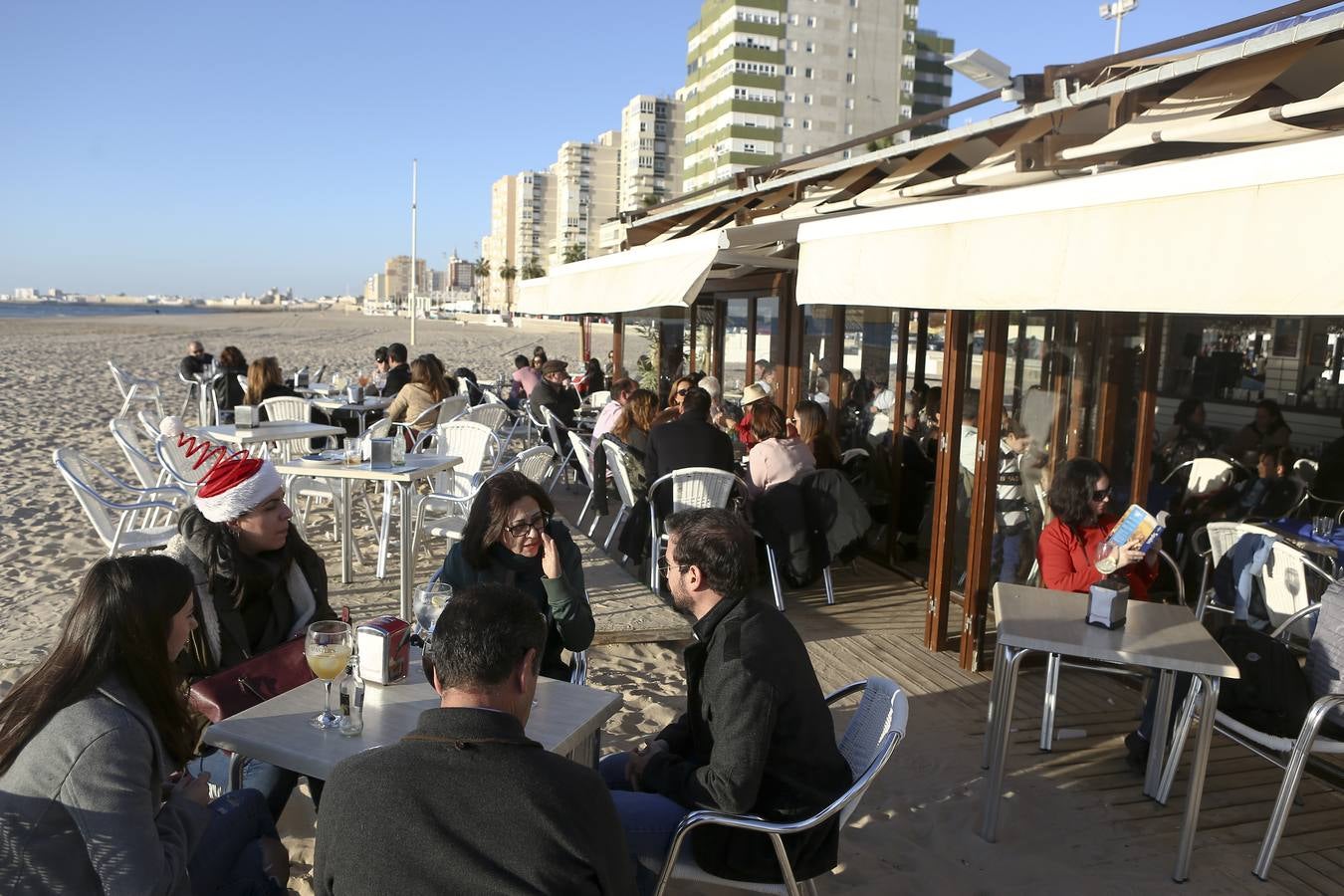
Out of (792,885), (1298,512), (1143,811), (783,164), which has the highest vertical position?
(783,164)

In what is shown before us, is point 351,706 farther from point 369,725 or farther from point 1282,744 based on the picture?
point 1282,744

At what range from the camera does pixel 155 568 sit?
182 cm

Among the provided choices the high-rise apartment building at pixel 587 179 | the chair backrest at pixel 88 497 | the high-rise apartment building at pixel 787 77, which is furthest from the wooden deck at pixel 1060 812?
the high-rise apartment building at pixel 587 179

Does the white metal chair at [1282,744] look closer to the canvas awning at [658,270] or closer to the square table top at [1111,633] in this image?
the square table top at [1111,633]

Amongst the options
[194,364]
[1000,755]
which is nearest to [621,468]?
[1000,755]

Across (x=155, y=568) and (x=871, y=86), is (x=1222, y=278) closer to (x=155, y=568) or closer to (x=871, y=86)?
(x=155, y=568)

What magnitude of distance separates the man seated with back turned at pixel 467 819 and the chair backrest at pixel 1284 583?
11.3 feet

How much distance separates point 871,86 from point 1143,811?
81.6 meters

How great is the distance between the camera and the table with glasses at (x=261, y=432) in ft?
19.7

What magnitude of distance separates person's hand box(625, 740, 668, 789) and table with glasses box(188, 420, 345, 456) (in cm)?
435

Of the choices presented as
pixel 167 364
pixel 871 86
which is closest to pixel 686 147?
pixel 871 86

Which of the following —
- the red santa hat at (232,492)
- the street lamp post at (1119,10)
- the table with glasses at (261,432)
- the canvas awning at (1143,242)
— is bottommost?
the table with glasses at (261,432)

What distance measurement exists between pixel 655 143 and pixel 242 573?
100.0m

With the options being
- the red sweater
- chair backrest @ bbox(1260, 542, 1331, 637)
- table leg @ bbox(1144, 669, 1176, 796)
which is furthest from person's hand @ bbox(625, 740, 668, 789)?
chair backrest @ bbox(1260, 542, 1331, 637)
